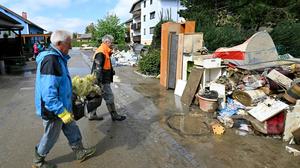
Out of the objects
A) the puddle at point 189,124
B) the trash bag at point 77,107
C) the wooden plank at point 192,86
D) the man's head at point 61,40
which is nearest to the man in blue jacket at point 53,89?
the man's head at point 61,40

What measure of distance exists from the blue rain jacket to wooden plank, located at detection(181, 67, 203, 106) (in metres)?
4.13

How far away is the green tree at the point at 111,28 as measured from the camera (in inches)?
1541

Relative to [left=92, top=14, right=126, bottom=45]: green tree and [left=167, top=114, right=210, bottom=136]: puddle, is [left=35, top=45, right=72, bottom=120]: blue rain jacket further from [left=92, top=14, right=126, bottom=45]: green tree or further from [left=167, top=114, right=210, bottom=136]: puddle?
[left=92, top=14, right=126, bottom=45]: green tree

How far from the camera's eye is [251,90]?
565cm

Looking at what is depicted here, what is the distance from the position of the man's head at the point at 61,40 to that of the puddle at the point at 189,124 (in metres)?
2.77

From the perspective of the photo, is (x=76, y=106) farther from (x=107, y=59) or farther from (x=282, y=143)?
(x=282, y=143)

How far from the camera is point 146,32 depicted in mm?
38656

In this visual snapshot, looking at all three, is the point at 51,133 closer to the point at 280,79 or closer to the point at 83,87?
the point at 83,87

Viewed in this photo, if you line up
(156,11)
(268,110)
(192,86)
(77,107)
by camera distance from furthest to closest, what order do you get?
(156,11), (192,86), (268,110), (77,107)

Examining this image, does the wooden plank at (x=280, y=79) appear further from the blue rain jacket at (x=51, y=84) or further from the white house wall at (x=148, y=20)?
the white house wall at (x=148, y=20)

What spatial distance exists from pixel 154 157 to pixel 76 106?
1428mm

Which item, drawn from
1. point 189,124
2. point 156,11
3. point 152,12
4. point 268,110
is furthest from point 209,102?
point 152,12

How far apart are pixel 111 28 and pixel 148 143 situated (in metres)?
37.3

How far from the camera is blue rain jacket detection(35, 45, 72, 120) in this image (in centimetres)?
269
